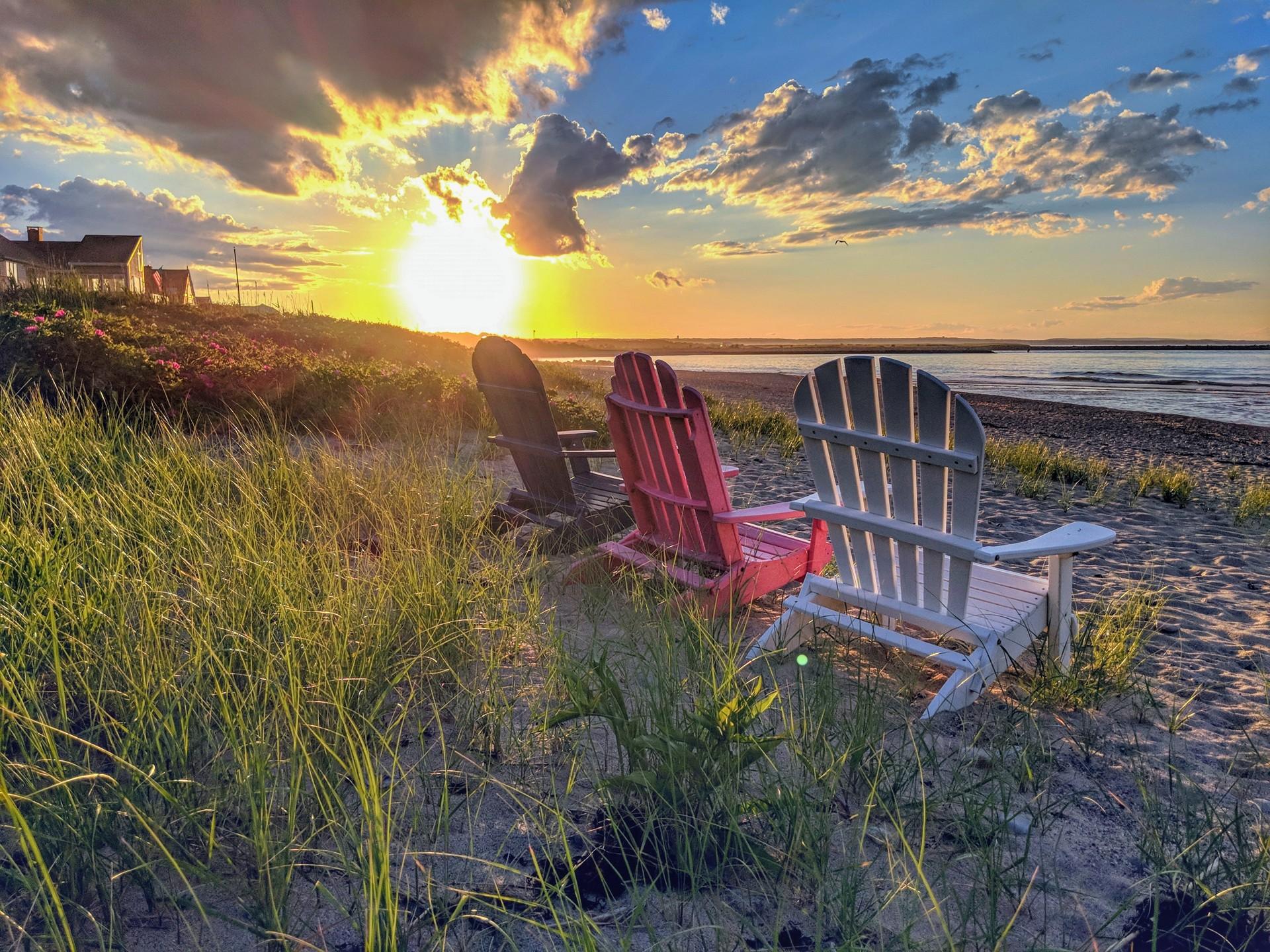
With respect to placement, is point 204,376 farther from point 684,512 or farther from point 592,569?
point 684,512

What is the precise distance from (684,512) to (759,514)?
1.37 feet

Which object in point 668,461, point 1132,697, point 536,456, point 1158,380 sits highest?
point 1158,380

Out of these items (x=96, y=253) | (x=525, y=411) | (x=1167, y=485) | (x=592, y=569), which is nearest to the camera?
(x=592, y=569)

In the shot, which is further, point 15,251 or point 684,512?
point 15,251

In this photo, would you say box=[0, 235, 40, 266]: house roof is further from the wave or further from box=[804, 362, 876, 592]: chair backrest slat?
the wave

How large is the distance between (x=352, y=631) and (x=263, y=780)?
2.57ft

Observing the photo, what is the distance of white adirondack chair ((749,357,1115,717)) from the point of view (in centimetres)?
249

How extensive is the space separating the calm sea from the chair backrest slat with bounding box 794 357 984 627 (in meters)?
6.04

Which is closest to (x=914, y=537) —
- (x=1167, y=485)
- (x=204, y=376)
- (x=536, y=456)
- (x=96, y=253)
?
(x=536, y=456)

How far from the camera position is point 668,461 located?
11.0 feet

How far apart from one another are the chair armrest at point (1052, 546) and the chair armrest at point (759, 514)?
0.85m

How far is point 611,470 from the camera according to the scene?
7.62 meters

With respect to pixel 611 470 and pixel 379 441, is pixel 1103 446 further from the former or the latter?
pixel 379 441

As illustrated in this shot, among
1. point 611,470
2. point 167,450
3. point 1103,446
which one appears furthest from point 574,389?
point 167,450
